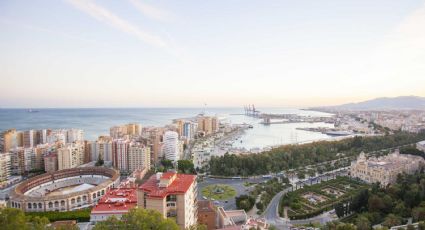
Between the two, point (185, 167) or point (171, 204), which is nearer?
point (171, 204)

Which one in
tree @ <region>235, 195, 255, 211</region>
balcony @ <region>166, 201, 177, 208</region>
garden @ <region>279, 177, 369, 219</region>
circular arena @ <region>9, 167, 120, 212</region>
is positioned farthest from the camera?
circular arena @ <region>9, 167, 120, 212</region>

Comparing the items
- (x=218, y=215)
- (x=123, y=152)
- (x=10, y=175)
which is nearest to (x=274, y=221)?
(x=218, y=215)

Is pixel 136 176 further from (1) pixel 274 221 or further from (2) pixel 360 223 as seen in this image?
(2) pixel 360 223

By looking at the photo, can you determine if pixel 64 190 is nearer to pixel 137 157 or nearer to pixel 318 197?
pixel 137 157

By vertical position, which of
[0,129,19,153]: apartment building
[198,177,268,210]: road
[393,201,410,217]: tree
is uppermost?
[0,129,19,153]: apartment building

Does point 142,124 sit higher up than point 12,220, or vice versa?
point 12,220

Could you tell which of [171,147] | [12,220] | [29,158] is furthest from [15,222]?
[171,147]

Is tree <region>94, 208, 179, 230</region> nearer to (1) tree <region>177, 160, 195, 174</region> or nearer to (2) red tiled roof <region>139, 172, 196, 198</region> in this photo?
(2) red tiled roof <region>139, 172, 196, 198</region>

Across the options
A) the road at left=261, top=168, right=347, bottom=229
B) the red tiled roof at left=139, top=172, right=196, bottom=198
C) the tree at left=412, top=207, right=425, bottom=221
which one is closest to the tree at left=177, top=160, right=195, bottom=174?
the road at left=261, top=168, right=347, bottom=229
